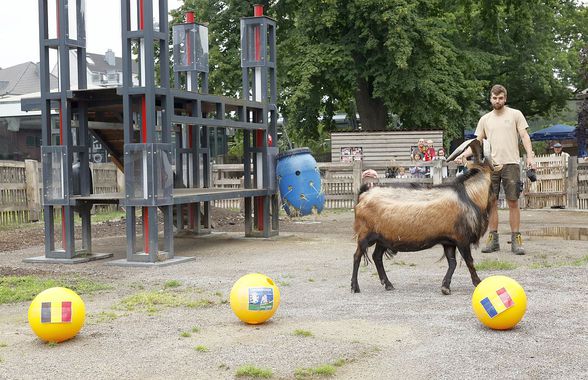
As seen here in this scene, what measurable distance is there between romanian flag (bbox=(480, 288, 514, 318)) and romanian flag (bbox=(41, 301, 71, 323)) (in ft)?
9.94

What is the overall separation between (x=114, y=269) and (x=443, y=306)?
4.65 metres

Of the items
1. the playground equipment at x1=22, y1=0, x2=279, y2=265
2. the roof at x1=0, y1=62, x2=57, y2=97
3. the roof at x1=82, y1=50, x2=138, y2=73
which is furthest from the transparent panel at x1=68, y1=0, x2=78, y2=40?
the roof at x1=82, y1=50, x2=138, y2=73

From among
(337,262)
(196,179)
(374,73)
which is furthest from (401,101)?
(337,262)

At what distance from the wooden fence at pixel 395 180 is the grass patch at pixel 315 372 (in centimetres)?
1351

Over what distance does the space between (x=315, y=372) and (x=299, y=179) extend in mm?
8615

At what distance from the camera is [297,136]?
32.6m

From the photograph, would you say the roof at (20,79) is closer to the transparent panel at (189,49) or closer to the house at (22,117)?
the house at (22,117)

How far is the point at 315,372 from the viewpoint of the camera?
16.4ft

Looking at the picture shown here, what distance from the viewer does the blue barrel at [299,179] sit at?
44.5 feet

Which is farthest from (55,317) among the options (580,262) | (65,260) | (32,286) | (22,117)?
(22,117)

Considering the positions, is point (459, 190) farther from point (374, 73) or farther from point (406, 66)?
point (374, 73)

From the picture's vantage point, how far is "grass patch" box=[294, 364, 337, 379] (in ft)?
16.3

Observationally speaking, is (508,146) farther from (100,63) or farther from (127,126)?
(100,63)

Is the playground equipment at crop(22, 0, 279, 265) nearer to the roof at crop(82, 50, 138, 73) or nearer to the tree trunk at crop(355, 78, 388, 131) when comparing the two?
the tree trunk at crop(355, 78, 388, 131)
